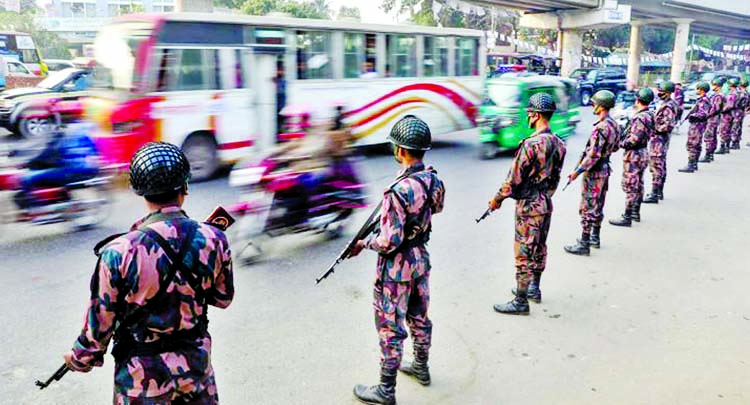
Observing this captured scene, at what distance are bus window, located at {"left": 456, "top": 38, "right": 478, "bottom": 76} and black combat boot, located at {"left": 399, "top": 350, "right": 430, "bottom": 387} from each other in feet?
35.8

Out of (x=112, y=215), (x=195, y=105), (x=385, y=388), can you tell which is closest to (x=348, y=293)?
(x=385, y=388)

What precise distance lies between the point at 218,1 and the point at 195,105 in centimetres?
4643

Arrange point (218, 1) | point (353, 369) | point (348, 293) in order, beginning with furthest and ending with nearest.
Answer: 1. point (218, 1)
2. point (348, 293)
3. point (353, 369)

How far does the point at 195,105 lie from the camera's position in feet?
30.8

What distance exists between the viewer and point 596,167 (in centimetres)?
624

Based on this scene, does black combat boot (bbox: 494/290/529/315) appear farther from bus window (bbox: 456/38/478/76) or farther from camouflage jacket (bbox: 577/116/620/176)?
bus window (bbox: 456/38/478/76)

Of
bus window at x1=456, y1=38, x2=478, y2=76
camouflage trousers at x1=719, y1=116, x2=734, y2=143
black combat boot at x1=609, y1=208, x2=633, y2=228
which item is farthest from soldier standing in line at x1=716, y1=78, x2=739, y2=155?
black combat boot at x1=609, y1=208, x2=633, y2=228

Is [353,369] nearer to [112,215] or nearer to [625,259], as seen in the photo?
[625,259]

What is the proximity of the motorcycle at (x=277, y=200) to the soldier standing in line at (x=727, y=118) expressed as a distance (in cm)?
950

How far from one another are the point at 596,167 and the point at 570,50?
99.7 ft

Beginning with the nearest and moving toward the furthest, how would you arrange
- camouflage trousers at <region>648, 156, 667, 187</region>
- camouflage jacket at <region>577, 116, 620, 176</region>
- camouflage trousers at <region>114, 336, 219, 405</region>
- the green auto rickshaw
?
camouflage trousers at <region>114, 336, 219, 405</region>, camouflage jacket at <region>577, 116, 620, 176</region>, camouflage trousers at <region>648, 156, 667, 187</region>, the green auto rickshaw

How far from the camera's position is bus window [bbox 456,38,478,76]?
13805 mm

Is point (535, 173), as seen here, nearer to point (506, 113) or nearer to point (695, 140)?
point (506, 113)

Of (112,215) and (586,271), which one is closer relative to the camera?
(586,271)
